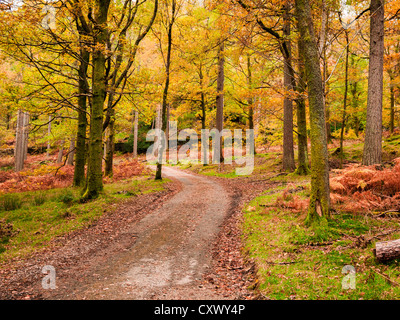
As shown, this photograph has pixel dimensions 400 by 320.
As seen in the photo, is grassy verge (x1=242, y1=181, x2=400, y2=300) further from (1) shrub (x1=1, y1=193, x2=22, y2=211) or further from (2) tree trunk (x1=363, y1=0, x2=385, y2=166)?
(1) shrub (x1=1, y1=193, x2=22, y2=211)

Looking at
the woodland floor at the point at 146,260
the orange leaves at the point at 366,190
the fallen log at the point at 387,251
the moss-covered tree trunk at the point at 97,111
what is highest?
the moss-covered tree trunk at the point at 97,111

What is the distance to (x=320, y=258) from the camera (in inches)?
189

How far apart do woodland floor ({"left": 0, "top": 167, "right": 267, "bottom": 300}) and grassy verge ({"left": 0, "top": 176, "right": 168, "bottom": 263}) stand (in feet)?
1.64

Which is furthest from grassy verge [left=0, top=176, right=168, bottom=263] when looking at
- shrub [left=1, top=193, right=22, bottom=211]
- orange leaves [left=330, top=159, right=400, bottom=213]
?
orange leaves [left=330, top=159, right=400, bottom=213]

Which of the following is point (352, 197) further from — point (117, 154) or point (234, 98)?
point (117, 154)

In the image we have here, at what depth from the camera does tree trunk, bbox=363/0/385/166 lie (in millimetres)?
8797

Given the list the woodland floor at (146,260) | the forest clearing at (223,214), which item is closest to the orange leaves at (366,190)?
the forest clearing at (223,214)

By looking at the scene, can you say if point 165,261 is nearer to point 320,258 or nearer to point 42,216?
point 320,258

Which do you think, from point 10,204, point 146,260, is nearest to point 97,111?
point 10,204

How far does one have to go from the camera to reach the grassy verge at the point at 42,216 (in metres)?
7.20

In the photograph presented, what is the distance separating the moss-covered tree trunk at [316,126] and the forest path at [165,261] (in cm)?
307

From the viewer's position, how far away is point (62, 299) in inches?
171

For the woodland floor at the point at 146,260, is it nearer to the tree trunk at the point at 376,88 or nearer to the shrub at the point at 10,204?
the shrub at the point at 10,204

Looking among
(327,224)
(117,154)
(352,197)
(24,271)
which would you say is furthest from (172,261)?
(117,154)
